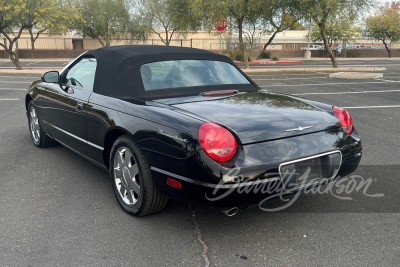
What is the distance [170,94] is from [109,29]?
41428 millimetres

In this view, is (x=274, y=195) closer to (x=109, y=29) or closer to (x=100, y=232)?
(x=100, y=232)

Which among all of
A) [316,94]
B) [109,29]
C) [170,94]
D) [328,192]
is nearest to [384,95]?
[316,94]

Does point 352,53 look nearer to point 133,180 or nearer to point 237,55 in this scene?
point 237,55

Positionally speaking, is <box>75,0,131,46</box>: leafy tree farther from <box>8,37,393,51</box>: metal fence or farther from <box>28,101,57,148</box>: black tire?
<box>28,101,57,148</box>: black tire

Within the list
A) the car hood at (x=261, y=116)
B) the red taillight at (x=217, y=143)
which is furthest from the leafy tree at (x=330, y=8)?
the red taillight at (x=217, y=143)

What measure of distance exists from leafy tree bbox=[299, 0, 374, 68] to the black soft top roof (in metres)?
18.1

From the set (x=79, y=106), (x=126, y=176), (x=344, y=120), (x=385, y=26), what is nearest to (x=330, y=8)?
(x=344, y=120)

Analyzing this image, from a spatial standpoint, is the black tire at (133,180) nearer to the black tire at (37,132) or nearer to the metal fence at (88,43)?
the black tire at (37,132)

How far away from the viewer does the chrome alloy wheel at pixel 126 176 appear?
131 inches

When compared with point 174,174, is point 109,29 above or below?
above

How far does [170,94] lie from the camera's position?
12.0 ft

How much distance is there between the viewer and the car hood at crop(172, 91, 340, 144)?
287 centimetres

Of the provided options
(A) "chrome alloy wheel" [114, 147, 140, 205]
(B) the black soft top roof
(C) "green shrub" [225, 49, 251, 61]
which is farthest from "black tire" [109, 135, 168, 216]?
(C) "green shrub" [225, 49, 251, 61]

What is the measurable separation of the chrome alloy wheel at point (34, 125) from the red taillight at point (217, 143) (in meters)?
3.71
